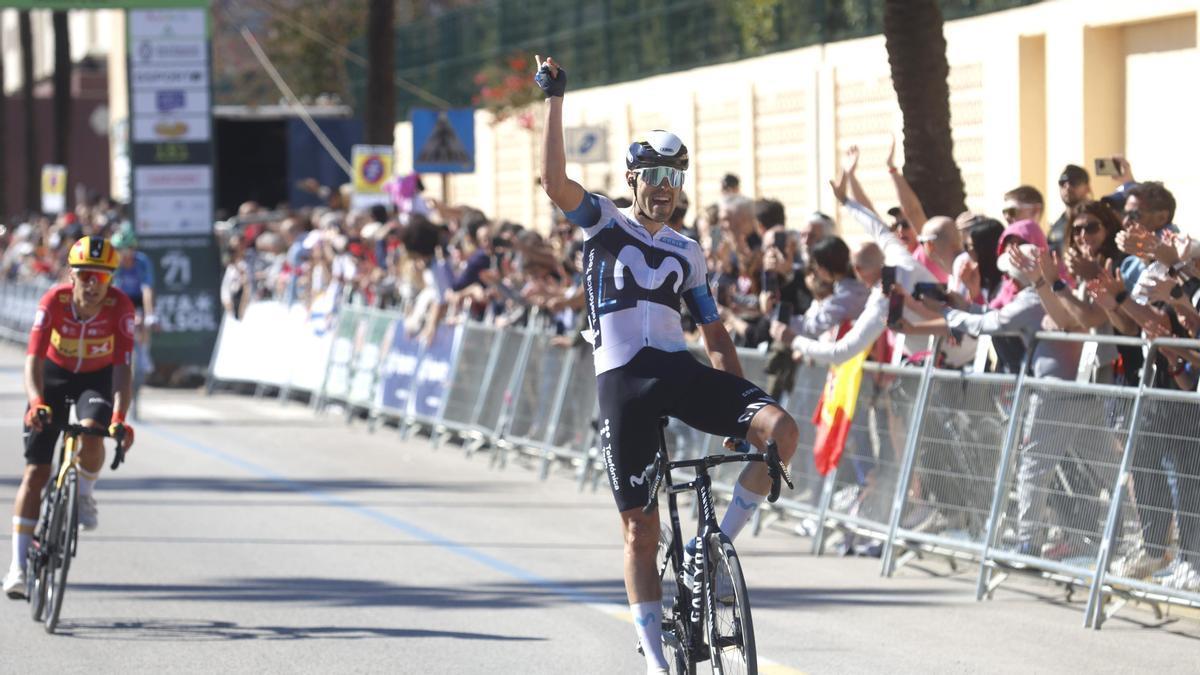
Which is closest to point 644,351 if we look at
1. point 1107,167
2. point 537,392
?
point 1107,167

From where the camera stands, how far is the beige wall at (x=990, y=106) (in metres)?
17.1

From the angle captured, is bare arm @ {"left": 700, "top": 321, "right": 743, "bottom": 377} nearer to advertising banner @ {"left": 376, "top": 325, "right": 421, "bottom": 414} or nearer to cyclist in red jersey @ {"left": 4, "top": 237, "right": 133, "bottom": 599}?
cyclist in red jersey @ {"left": 4, "top": 237, "right": 133, "bottom": 599}

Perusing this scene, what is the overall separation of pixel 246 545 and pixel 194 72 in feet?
50.7

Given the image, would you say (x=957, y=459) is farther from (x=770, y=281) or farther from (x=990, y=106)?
(x=990, y=106)

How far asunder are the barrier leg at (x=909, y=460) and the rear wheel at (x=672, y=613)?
14.0ft

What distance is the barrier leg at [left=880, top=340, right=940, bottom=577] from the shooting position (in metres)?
11.7

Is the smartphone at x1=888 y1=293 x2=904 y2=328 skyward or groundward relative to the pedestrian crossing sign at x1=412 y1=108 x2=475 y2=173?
groundward

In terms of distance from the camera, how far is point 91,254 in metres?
10.3

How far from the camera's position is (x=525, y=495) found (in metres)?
15.8

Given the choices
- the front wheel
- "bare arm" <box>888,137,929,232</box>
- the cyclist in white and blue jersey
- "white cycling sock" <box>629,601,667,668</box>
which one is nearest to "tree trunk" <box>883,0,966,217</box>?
"bare arm" <box>888,137,929,232</box>

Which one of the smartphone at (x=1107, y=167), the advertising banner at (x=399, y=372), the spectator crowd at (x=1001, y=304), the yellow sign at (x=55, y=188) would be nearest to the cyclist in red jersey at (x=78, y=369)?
the spectator crowd at (x=1001, y=304)

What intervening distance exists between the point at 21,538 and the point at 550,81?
15.3 feet

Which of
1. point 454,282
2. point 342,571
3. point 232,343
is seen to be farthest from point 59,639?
point 232,343

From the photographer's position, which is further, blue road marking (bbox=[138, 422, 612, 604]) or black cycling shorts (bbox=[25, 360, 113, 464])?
blue road marking (bbox=[138, 422, 612, 604])
